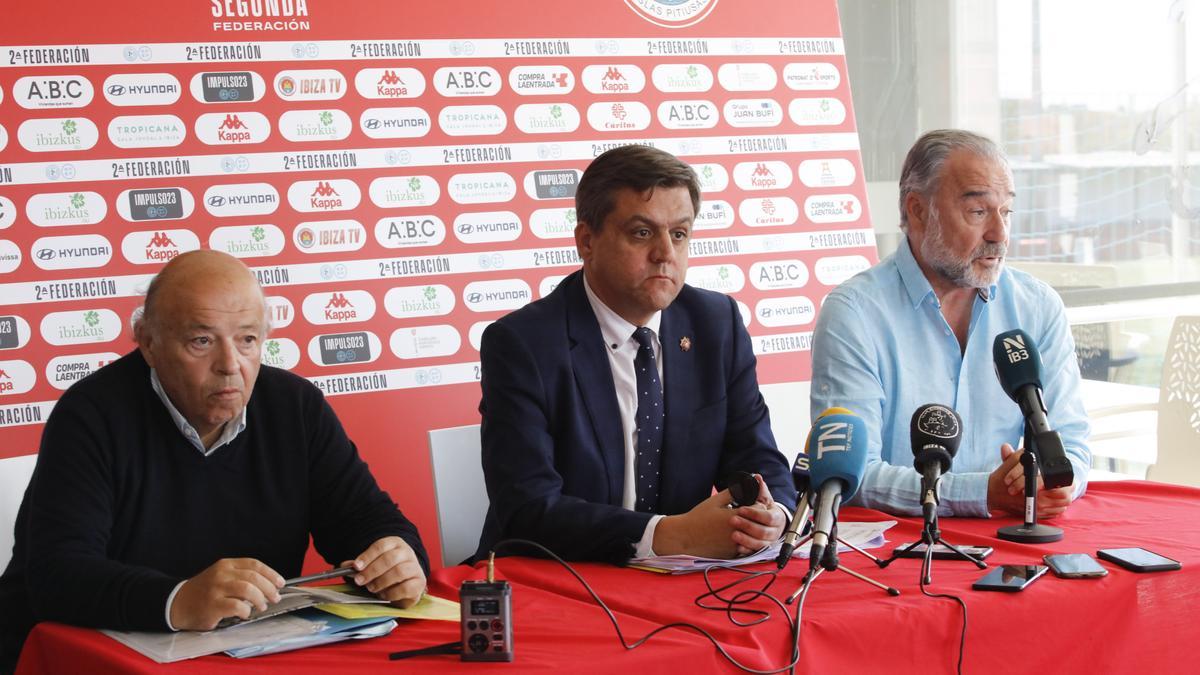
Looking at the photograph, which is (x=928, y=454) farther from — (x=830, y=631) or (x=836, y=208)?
(x=836, y=208)

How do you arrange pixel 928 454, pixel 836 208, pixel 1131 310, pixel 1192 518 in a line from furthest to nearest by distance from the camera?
pixel 1131 310, pixel 836 208, pixel 1192 518, pixel 928 454

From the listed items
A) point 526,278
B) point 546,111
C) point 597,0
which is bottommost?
point 526,278

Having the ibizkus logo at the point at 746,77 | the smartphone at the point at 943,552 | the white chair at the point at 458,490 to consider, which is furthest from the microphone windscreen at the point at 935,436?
the ibizkus logo at the point at 746,77

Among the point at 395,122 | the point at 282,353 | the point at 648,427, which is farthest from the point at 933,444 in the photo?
the point at 395,122

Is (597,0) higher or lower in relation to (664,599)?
higher

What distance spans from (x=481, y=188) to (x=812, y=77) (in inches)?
54.4

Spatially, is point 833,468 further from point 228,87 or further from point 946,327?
point 228,87

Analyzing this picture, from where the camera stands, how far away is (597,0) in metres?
4.18

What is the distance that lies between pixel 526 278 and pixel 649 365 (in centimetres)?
156

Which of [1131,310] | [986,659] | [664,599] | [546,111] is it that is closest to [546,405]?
[664,599]

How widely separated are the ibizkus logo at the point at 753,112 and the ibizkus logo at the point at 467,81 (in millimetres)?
864

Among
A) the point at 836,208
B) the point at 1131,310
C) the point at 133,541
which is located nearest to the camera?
the point at 133,541

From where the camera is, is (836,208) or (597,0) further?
(836,208)

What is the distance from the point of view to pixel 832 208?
4.50m
